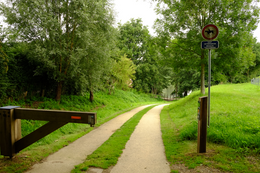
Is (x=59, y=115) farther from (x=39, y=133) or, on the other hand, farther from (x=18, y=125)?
(x=18, y=125)

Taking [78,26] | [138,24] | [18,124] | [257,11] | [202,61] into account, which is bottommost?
[18,124]

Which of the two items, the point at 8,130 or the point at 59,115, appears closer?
the point at 59,115

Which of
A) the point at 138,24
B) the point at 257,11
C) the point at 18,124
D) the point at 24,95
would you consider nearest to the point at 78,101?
the point at 24,95

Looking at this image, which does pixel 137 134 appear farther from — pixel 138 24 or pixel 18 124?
pixel 138 24

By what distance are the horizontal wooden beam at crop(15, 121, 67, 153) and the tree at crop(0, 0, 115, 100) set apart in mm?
6670

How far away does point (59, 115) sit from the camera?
4.21 metres


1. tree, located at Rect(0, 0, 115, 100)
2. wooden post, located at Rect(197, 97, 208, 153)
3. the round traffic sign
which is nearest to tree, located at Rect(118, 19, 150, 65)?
tree, located at Rect(0, 0, 115, 100)

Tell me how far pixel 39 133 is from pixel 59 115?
0.82 metres

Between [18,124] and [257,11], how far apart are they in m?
18.4

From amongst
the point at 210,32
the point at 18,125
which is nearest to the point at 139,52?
the point at 210,32

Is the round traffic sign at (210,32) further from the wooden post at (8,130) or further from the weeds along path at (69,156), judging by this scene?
the wooden post at (8,130)

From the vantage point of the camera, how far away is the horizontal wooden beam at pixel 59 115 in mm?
3967

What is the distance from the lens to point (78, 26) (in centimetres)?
1226

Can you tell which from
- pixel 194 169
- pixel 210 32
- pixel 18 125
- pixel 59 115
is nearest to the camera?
pixel 194 169
